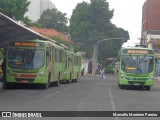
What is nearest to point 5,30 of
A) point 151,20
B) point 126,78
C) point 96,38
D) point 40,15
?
point 126,78

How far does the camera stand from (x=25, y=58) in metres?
31.0

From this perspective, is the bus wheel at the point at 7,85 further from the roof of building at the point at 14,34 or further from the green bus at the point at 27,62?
the roof of building at the point at 14,34

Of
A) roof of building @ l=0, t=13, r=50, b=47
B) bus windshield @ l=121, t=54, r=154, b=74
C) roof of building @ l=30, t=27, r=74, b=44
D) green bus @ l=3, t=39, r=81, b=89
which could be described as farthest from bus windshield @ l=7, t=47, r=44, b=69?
roof of building @ l=30, t=27, r=74, b=44

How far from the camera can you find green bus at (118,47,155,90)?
119 feet

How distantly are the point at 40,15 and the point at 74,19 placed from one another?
25967 mm

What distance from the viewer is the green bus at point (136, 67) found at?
3641 centimetres

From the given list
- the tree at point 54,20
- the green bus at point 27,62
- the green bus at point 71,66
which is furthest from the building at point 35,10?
the green bus at point 27,62

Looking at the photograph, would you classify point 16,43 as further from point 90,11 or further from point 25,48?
point 90,11

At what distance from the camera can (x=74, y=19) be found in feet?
366

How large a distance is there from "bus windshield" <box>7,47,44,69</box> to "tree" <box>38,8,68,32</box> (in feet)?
326

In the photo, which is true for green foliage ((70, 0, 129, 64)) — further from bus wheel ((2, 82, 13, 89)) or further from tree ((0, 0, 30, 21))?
bus wheel ((2, 82, 13, 89))

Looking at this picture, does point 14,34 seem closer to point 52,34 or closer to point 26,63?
point 26,63

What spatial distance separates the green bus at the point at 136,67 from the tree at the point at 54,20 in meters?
94.1

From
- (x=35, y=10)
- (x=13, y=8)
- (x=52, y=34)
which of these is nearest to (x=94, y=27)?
(x=52, y=34)
